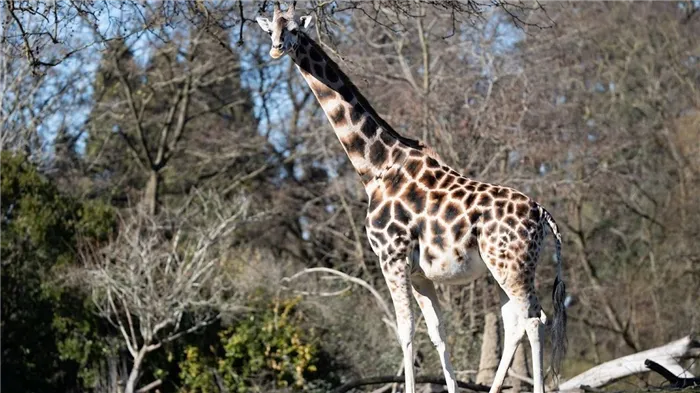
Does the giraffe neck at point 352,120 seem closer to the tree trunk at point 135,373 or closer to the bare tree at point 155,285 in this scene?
the bare tree at point 155,285

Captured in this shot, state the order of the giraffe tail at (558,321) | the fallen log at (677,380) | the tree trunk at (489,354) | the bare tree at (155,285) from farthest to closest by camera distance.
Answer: the bare tree at (155,285)
the tree trunk at (489,354)
the fallen log at (677,380)
the giraffe tail at (558,321)

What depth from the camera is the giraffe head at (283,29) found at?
24.8ft

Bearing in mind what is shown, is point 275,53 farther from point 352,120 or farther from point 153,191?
point 153,191

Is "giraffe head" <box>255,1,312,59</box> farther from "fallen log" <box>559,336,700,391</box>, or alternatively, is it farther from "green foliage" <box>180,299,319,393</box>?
"green foliage" <box>180,299,319,393</box>

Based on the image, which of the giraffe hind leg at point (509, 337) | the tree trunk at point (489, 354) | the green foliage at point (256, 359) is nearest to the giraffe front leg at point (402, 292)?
the giraffe hind leg at point (509, 337)

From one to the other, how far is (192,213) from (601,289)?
27.2 ft

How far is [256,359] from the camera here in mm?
16234

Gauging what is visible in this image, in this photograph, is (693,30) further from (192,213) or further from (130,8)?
(130,8)

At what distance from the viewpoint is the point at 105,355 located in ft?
52.9

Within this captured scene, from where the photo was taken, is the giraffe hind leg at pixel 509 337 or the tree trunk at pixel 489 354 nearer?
the giraffe hind leg at pixel 509 337

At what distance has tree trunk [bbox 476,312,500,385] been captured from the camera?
1363cm

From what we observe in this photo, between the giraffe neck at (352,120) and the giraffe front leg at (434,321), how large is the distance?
89 centimetres

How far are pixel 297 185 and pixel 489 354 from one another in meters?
10.2

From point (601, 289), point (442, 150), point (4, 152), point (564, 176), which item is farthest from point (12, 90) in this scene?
point (601, 289)
